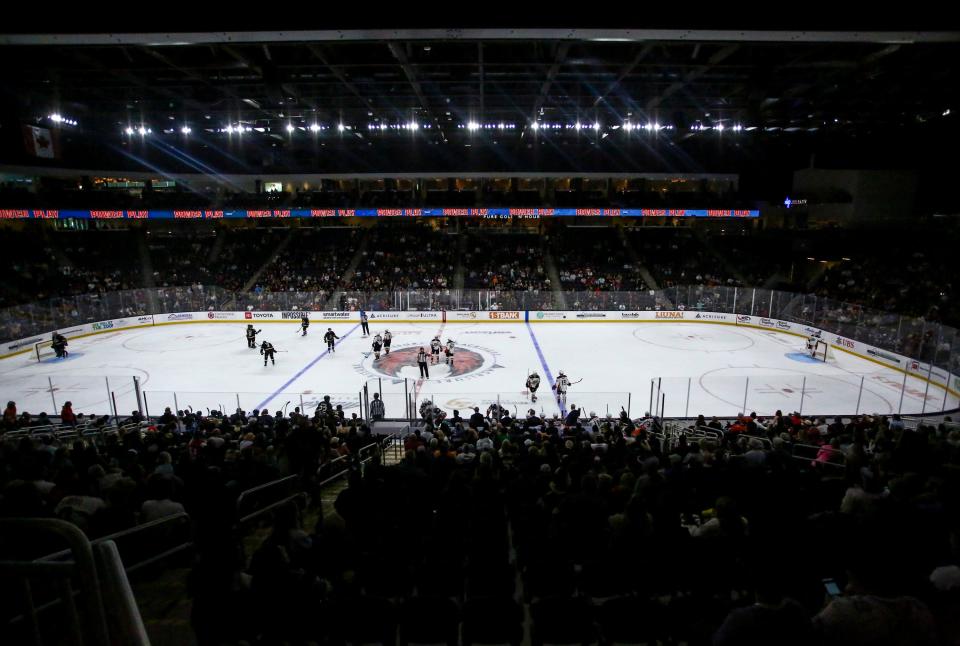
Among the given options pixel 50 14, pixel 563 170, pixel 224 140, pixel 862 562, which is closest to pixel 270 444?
pixel 50 14

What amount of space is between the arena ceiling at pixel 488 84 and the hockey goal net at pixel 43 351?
10.8m

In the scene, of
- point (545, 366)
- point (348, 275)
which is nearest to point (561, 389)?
point (545, 366)

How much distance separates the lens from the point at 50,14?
20.7ft

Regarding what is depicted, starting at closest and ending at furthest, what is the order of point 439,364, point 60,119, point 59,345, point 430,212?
point 439,364, point 59,345, point 60,119, point 430,212

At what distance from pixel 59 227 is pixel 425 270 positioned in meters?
27.5

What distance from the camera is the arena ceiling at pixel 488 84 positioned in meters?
16.4

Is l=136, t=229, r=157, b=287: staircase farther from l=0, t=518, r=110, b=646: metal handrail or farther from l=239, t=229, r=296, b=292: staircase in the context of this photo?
l=0, t=518, r=110, b=646: metal handrail

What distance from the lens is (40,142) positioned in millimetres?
30797

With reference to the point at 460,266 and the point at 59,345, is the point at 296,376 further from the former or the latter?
the point at 460,266

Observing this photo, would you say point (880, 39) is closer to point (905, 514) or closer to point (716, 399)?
point (905, 514)

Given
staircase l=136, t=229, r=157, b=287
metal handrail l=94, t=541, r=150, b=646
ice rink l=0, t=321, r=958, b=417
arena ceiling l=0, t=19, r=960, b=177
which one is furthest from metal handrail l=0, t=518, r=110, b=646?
staircase l=136, t=229, r=157, b=287

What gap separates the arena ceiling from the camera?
53.8 feet

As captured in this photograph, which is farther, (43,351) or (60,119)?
(60,119)

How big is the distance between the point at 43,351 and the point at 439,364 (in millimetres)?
17980
